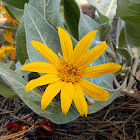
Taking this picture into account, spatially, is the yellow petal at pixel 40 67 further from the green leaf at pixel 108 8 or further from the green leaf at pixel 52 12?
the green leaf at pixel 108 8

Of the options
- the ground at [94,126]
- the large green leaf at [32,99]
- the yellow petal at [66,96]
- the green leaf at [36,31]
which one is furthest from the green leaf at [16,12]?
the yellow petal at [66,96]

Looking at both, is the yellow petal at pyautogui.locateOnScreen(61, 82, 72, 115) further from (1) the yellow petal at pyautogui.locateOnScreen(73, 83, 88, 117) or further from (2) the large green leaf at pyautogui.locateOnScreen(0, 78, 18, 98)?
(2) the large green leaf at pyautogui.locateOnScreen(0, 78, 18, 98)

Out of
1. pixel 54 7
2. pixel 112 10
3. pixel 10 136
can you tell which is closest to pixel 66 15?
pixel 54 7

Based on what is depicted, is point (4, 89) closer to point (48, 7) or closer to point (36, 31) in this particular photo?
point (36, 31)

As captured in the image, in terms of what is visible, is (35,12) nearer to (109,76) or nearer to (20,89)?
(20,89)

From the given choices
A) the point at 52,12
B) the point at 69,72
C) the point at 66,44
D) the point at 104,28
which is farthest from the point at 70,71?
the point at 104,28
